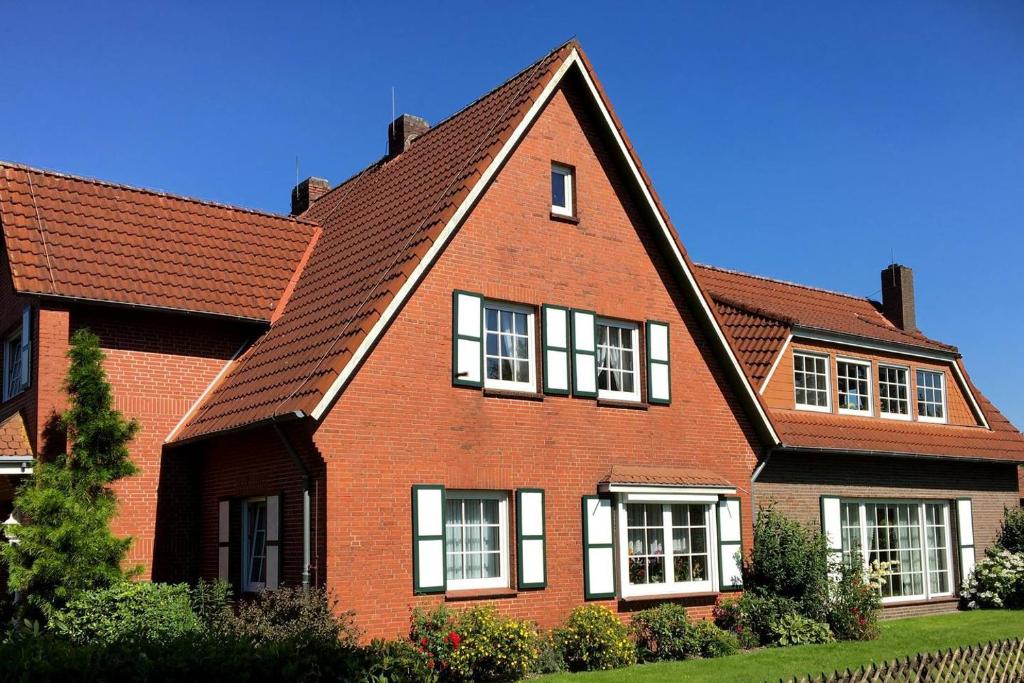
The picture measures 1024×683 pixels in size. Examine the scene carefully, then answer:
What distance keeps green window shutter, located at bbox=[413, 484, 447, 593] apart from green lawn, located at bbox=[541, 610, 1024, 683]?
213 centimetres

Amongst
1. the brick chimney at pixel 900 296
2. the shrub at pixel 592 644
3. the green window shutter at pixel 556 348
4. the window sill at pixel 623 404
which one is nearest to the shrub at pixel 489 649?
the shrub at pixel 592 644

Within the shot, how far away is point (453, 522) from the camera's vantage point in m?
16.1

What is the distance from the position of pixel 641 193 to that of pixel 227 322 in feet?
25.3

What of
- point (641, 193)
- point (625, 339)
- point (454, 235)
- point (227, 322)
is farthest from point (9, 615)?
point (641, 193)

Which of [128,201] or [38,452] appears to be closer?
[38,452]

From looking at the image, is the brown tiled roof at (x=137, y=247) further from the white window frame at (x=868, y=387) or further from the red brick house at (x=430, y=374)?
the white window frame at (x=868, y=387)

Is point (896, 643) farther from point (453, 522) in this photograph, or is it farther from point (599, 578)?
point (453, 522)

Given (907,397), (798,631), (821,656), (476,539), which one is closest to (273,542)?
(476,539)

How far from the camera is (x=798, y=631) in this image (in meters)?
18.3

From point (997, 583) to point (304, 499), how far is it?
55.6 ft

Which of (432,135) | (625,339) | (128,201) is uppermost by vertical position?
(432,135)

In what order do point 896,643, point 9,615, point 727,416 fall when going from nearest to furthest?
point 9,615, point 896,643, point 727,416

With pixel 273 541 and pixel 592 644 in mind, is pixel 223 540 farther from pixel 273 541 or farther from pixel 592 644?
pixel 592 644

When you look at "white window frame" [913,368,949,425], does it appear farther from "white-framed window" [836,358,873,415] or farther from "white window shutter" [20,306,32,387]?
"white window shutter" [20,306,32,387]
